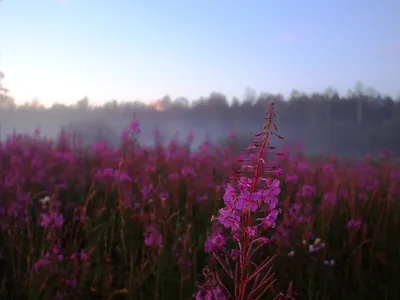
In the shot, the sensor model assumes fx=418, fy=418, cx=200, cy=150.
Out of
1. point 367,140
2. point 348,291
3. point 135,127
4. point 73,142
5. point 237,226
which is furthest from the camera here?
point 367,140

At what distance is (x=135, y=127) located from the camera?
14.1 ft

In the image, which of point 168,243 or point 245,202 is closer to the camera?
point 245,202

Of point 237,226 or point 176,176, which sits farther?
point 176,176

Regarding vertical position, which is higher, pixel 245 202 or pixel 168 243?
pixel 245 202

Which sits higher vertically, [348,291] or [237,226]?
[237,226]

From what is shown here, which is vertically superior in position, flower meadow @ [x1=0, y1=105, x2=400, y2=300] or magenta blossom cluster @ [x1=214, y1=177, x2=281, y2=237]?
magenta blossom cluster @ [x1=214, y1=177, x2=281, y2=237]

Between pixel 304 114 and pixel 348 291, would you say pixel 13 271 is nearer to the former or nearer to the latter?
pixel 348 291

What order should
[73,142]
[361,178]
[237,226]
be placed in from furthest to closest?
1. [73,142]
2. [361,178]
3. [237,226]

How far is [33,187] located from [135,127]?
4.07 feet

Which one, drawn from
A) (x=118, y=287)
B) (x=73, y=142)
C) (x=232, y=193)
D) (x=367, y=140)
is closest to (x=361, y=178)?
(x=118, y=287)

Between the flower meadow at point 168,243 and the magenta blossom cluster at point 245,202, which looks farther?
the flower meadow at point 168,243

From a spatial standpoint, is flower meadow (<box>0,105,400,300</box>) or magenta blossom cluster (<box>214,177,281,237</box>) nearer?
magenta blossom cluster (<box>214,177,281,237</box>)

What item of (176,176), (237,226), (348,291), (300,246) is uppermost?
(237,226)

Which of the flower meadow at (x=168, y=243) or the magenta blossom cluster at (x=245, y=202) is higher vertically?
the magenta blossom cluster at (x=245, y=202)
